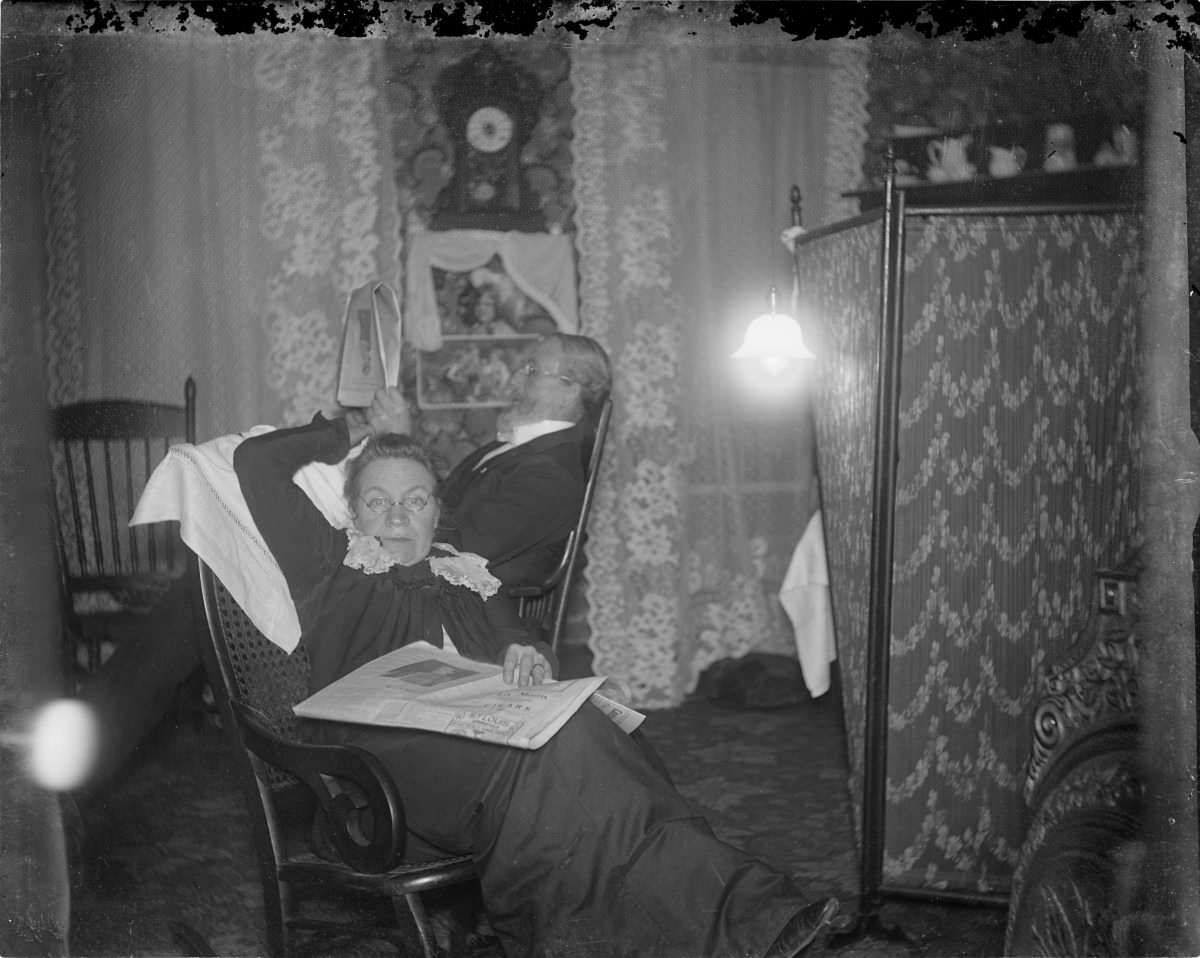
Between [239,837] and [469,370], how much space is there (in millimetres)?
2027

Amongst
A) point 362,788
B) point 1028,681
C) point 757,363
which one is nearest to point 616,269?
point 757,363

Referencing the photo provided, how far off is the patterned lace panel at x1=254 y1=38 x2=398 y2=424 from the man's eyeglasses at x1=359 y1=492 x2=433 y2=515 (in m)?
1.66

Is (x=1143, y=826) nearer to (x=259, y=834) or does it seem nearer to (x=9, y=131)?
(x=259, y=834)

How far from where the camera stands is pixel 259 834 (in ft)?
6.48

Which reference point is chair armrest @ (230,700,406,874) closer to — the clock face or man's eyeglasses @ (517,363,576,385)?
man's eyeglasses @ (517,363,576,385)

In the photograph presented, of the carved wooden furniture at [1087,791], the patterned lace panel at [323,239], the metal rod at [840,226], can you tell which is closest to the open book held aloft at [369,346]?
the metal rod at [840,226]

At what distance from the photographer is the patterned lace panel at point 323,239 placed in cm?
377

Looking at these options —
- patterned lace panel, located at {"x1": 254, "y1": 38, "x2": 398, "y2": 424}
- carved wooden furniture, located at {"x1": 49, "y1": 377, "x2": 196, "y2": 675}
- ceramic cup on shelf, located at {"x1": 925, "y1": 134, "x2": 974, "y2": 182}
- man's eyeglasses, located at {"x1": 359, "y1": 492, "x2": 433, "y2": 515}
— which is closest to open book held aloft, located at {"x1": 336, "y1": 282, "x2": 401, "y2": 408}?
man's eyeglasses, located at {"x1": 359, "y1": 492, "x2": 433, "y2": 515}

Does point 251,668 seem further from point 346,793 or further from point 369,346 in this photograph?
point 369,346

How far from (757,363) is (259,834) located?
9.20 feet

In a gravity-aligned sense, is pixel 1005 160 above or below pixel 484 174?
below

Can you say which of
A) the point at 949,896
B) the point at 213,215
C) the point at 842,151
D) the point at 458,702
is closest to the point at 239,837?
the point at 458,702

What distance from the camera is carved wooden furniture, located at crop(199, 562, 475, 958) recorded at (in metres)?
1.85

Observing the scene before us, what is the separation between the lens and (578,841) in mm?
1917
